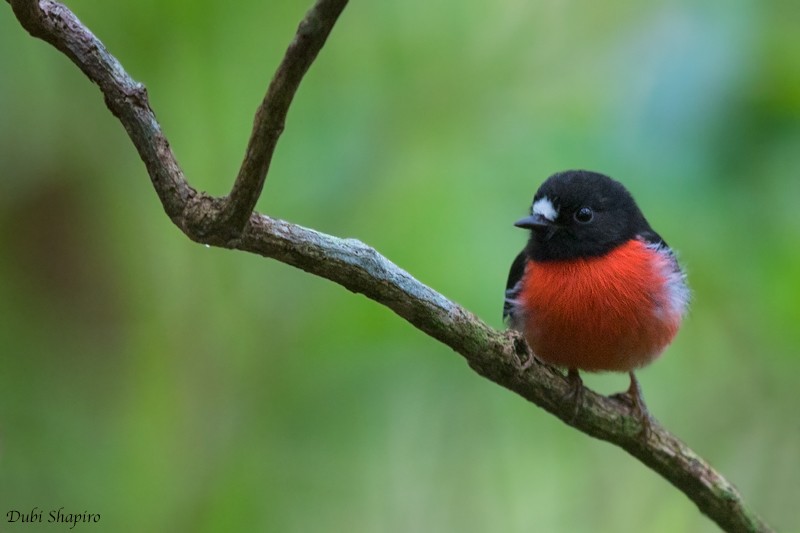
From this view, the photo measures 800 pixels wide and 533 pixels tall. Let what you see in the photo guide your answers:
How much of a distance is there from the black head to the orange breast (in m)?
0.08

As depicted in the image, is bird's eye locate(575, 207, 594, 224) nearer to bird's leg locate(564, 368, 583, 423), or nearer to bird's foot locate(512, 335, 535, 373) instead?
bird's leg locate(564, 368, 583, 423)

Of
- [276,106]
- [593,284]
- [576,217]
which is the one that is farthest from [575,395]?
[276,106]

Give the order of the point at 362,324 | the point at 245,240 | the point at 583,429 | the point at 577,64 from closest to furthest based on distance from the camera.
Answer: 1. the point at 245,240
2. the point at 583,429
3. the point at 362,324
4. the point at 577,64

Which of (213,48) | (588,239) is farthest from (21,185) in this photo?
(588,239)

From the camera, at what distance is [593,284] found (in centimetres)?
341

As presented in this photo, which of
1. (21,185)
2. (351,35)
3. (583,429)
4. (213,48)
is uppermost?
(351,35)

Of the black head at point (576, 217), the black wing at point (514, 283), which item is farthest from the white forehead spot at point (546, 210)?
the black wing at point (514, 283)

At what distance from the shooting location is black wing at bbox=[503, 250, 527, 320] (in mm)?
3619

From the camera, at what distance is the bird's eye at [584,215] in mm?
Result: 3572

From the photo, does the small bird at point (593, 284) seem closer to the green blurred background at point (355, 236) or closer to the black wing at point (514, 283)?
the black wing at point (514, 283)

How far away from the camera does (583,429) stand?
119 inches

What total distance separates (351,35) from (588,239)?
4.39ft

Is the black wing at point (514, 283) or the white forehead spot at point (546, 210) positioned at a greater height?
the white forehead spot at point (546, 210)

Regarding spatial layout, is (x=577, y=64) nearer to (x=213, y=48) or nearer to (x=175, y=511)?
(x=213, y=48)
